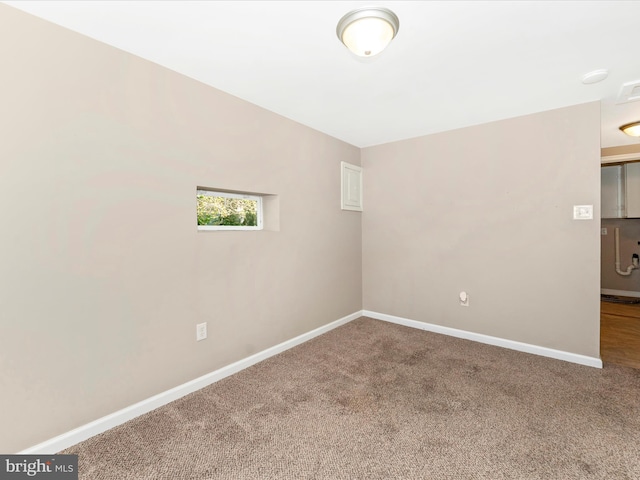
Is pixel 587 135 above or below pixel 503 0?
below

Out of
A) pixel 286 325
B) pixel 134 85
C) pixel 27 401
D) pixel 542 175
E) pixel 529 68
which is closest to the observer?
pixel 27 401

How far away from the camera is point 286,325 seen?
9.43ft

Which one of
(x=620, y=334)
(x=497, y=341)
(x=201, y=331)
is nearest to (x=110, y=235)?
(x=201, y=331)

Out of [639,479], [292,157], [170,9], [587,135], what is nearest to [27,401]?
[170,9]

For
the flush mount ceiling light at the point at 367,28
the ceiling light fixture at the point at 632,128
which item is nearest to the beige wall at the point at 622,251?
the ceiling light fixture at the point at 632,128

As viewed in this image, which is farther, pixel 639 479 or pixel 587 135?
pixel 587 135

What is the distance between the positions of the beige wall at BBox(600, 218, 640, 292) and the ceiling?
129 inches

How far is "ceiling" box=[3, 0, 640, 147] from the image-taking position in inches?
57.1

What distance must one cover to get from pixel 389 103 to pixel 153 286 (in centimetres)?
232

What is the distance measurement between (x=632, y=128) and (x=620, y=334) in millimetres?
2176

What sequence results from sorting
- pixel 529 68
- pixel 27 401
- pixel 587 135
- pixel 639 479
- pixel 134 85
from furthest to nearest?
pixel 587 135 → pixel 529 68 → pixel 134 85 → pixel 27 401 → pixel 639 479

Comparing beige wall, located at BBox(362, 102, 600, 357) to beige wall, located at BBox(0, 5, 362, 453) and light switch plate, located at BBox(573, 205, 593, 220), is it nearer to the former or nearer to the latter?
light switch plate, located at BBox(573, 205, 593, 220)

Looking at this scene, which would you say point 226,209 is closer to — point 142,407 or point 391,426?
point 142,407

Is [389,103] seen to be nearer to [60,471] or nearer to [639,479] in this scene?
[639,479]
